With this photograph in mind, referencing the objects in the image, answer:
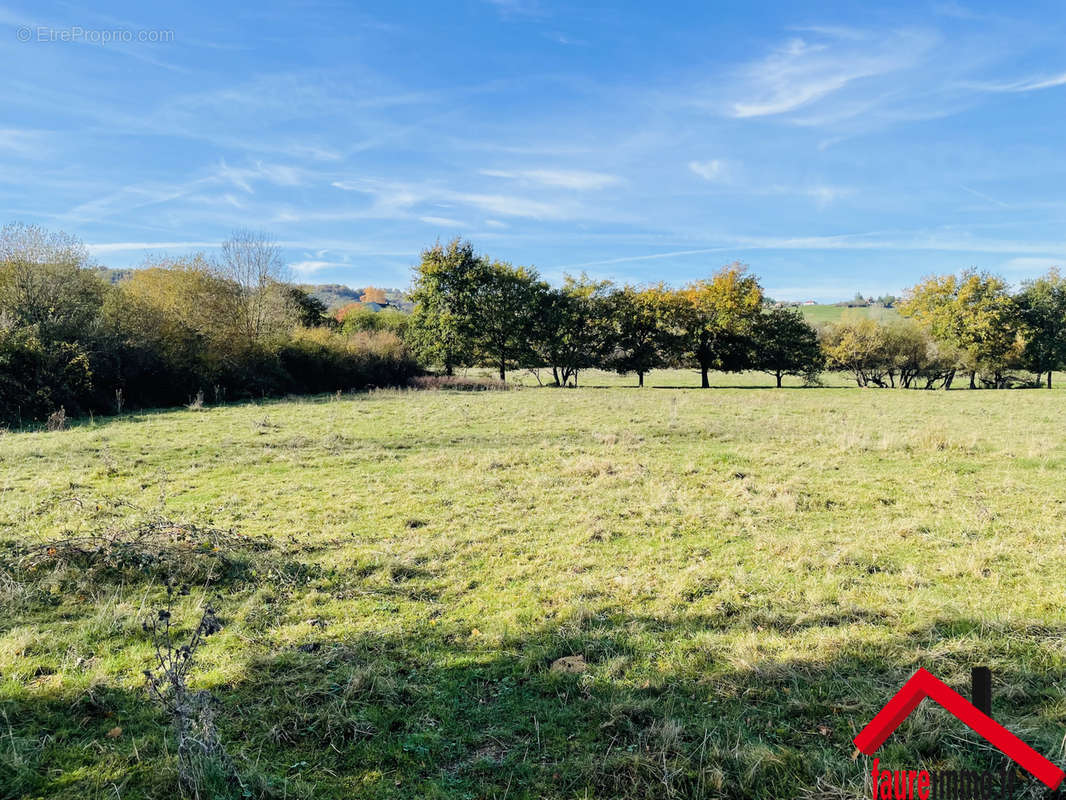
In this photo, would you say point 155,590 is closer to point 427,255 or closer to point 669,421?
point 669,421

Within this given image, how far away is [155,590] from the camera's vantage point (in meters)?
5.84

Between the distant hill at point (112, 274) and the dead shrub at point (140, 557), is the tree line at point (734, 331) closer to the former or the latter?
the distant hill at point (112, 274)

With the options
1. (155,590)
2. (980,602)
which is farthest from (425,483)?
(980,602)

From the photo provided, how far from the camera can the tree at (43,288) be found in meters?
22.3

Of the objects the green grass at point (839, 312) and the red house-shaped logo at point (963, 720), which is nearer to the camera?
the red house-shaped logo at point (963, 720)

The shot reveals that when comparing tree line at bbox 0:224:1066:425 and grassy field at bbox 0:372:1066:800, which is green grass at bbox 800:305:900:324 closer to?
tree line at bbox 0:224:1066:425

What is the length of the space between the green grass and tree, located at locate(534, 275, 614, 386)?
75.7ft

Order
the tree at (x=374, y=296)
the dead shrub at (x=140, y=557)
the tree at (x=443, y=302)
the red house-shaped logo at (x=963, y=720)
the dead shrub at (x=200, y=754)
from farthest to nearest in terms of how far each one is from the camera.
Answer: the tree at (x=374, y=296), the tree at (x=443, y=302), the dead shrub at (x=140, y=557), the dead shrub at (x=200, y=754), the red house-shaped logo at (x=963, y=720)

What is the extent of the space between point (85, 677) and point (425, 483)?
685cm

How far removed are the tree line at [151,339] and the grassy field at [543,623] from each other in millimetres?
11029

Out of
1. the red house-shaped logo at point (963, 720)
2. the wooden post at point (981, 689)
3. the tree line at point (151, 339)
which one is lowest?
the red house-shaped logo at point (963, 720)

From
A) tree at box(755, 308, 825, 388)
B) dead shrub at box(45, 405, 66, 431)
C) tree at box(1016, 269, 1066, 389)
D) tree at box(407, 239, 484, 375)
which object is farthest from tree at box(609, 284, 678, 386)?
dead shrub at box(45, 405, 66, 431)

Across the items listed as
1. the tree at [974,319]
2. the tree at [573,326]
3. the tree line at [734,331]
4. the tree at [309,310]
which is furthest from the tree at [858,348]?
the tree at [309,310]

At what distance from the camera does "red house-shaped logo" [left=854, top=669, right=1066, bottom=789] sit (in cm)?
220
